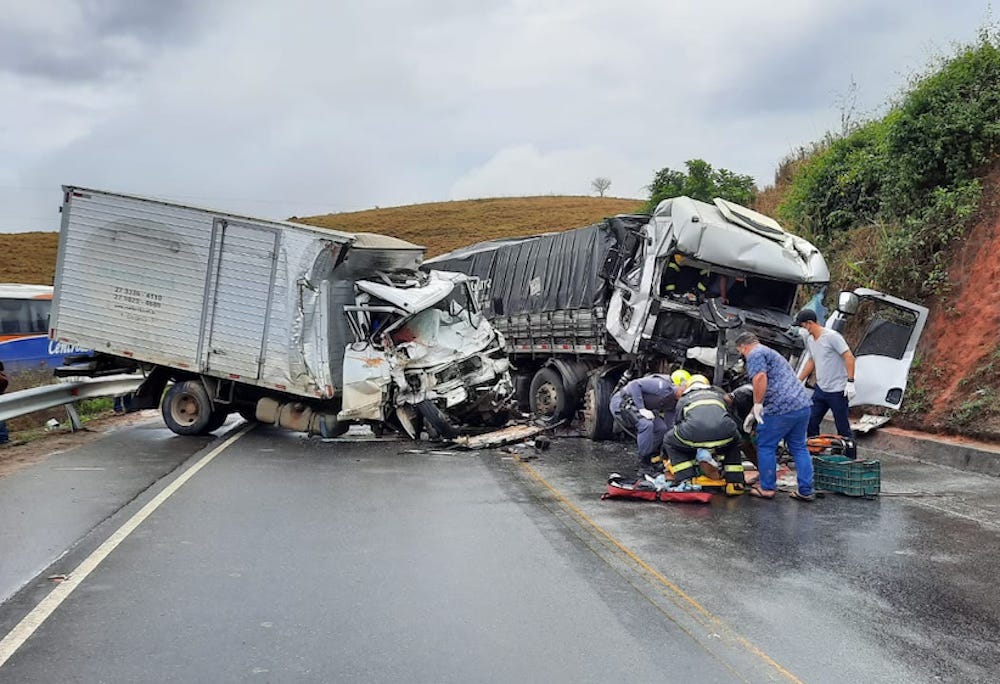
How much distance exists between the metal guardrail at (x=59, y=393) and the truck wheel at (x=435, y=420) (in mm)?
4848

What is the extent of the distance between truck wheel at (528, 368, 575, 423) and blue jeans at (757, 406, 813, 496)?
4.91m

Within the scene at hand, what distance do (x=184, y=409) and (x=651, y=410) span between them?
668 centimetres

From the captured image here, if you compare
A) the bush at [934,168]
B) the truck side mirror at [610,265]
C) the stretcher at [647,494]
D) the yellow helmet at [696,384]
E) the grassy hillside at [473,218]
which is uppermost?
the grassy hillside at [473,218]

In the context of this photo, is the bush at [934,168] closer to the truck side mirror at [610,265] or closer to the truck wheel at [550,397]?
the truck side mirror at [610,265]

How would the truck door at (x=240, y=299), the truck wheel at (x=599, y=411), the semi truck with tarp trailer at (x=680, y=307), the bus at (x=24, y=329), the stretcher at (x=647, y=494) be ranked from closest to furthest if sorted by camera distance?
the stretcher at (x=647, y=494) < the semi truck with tarp trailer at (x=680, y=307) < the truck door at (x=240, y=299) < the truck wheel at (x=599, y=411) < the bus at (x=24, y=329)

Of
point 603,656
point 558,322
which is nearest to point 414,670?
point 603,656

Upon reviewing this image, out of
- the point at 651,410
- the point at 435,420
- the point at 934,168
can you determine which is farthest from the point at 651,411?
the point at 934,168

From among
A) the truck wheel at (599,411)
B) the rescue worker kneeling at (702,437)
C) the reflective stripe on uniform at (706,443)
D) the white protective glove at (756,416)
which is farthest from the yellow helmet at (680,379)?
the truck wheel at (599,411)

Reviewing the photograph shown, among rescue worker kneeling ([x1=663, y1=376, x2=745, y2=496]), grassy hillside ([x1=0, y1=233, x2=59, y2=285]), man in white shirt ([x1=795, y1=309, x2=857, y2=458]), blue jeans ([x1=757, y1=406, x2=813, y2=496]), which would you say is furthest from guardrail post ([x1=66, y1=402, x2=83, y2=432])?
grassy hillside ([x1=0, y1=233, x2=59, y2=285])

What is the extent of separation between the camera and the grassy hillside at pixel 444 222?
4612cm

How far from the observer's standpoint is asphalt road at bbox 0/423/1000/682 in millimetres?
3691

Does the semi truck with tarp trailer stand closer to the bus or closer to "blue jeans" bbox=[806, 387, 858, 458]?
"blue jeans" bbox=[806, 387, 858, 458]

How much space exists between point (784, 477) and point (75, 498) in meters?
6.46

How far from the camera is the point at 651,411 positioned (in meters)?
8.18
